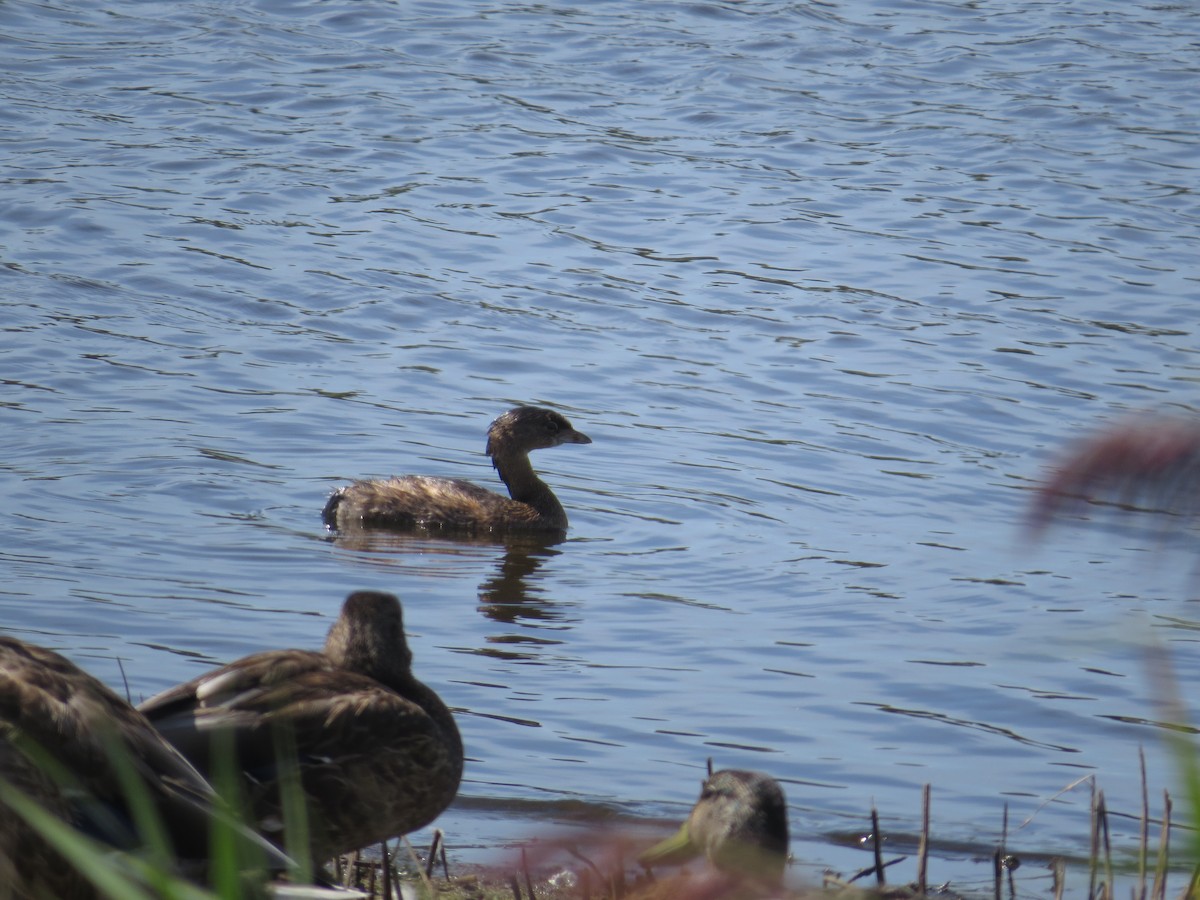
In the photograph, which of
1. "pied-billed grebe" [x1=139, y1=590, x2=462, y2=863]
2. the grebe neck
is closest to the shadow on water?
the grebe neck

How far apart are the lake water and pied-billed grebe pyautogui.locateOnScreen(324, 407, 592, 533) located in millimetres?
232

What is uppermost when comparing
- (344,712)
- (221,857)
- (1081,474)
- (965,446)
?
(1081,474)

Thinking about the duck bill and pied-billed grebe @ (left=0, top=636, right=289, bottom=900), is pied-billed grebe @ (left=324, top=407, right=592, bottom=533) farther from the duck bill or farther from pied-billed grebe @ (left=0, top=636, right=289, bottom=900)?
pied-billed grebe @ (left=0, top=636, right=289, bottom=900)

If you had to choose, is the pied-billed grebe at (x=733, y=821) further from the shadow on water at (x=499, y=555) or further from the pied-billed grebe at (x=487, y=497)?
the pied-billed grebe at (x=487, y=497)

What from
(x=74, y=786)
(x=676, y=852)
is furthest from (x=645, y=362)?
(x=74, y=786)

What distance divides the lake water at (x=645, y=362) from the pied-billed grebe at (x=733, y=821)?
0.86m

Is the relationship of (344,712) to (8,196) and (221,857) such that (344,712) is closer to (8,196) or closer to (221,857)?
(221,857)

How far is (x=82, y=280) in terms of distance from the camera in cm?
1647

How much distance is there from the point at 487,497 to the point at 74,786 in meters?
8.99

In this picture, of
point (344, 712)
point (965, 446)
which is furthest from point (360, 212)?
point (344, 712)

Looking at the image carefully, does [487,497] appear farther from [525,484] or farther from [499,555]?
[499,555]

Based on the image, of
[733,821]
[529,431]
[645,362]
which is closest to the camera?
Result: [733,821]

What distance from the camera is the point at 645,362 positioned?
1535cm

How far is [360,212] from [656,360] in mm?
5293
